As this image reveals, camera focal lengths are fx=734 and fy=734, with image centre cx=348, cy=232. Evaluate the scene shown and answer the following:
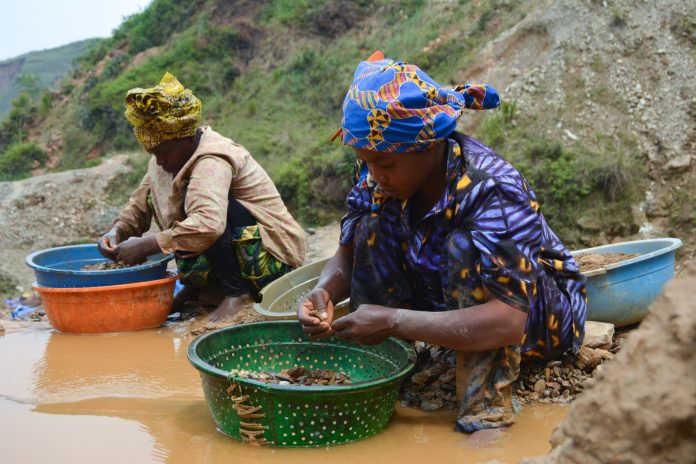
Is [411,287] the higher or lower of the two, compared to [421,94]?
lower

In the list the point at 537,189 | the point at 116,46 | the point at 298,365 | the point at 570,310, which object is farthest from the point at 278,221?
the point at 116,46

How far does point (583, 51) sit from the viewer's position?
7238 millimetres

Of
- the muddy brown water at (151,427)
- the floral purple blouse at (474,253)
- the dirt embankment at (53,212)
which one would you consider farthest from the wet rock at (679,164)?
the dirt embankment at (53,212)

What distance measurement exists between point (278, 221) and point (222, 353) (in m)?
1.54

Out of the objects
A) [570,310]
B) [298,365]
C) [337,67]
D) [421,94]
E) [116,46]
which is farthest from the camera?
[116,46]

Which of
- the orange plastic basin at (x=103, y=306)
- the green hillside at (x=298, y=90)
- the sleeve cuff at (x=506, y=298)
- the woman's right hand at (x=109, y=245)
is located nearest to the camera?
the sleeve cuff at (x=506, y=298)

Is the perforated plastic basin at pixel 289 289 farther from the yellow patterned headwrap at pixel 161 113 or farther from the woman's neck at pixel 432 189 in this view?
the woman's neck at pixel 432 189

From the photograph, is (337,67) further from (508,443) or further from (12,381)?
(508,443)

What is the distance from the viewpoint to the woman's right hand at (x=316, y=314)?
8.17ft

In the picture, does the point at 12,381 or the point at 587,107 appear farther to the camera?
the point at 587,107

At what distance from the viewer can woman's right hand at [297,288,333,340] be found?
98.0 inches

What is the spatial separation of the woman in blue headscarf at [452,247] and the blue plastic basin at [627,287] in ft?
1.41

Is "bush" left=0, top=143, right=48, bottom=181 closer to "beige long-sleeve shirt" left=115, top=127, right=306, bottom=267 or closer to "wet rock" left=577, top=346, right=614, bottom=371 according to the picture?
"beige long-sleeve shirt" left=115, top=127, right=306, bottom=267

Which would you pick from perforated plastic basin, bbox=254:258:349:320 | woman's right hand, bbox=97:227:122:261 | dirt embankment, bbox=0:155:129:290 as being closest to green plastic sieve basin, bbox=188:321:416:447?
perforated plastic basin, bbox=254:258:349:320
